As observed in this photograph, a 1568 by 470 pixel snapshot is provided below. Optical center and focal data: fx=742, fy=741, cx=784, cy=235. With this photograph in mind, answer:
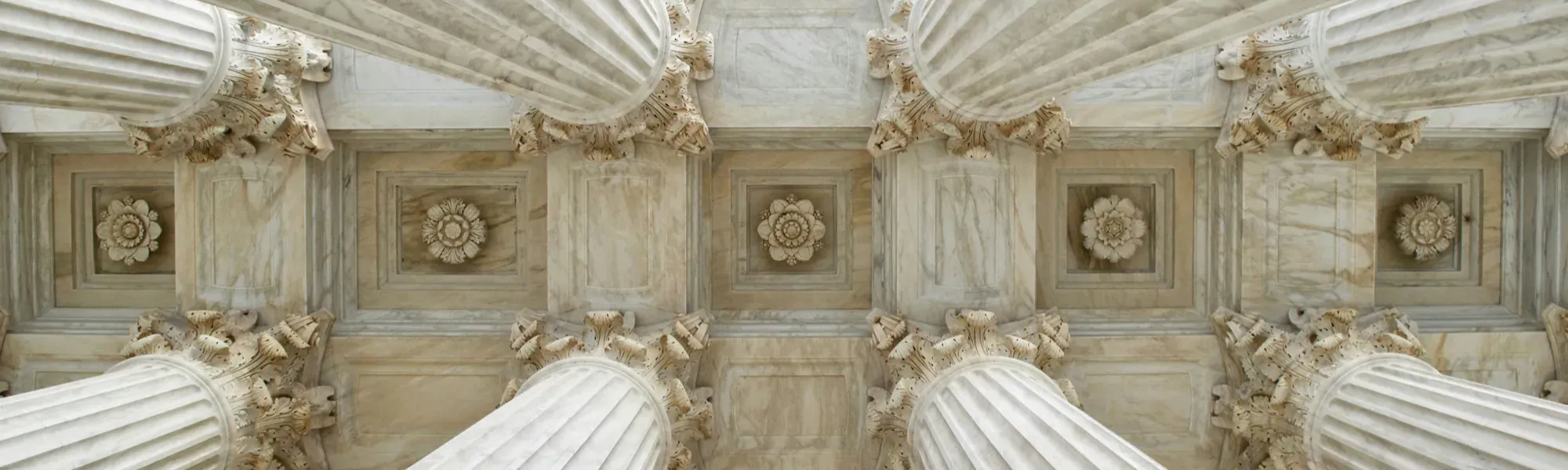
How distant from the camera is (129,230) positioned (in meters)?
7.42

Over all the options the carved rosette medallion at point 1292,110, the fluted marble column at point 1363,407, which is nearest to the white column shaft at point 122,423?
the fluted marble column at point 1363,407

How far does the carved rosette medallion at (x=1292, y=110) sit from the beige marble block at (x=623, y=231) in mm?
5000

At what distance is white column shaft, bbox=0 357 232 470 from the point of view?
4434 millimetres

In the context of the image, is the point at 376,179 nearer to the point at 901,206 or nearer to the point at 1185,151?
the point at 901,206

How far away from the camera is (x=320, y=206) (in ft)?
23.7

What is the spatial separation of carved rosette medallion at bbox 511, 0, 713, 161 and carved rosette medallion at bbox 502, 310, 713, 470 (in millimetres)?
1506

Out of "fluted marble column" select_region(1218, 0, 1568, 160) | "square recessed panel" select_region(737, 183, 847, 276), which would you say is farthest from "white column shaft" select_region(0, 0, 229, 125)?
"fluted marble column" select_region(1218, 0, 1568, 160)

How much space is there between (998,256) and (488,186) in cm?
506

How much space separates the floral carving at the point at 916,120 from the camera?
6152 millimetres

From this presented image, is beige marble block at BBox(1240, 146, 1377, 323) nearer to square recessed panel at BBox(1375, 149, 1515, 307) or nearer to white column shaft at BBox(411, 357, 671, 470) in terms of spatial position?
square recessed panel at BBox(1375, 149, 1515, 307)

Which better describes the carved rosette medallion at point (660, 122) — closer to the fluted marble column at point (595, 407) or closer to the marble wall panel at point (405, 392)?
the fluted marble column at point (595, 407)

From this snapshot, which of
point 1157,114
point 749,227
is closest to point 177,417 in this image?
point 749,227

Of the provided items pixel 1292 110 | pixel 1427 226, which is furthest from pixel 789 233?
pixel 1427 226

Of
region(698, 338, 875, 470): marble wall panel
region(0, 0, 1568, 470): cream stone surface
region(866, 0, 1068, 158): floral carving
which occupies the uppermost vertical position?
region(866, 0, 1068, 158): floral carving
